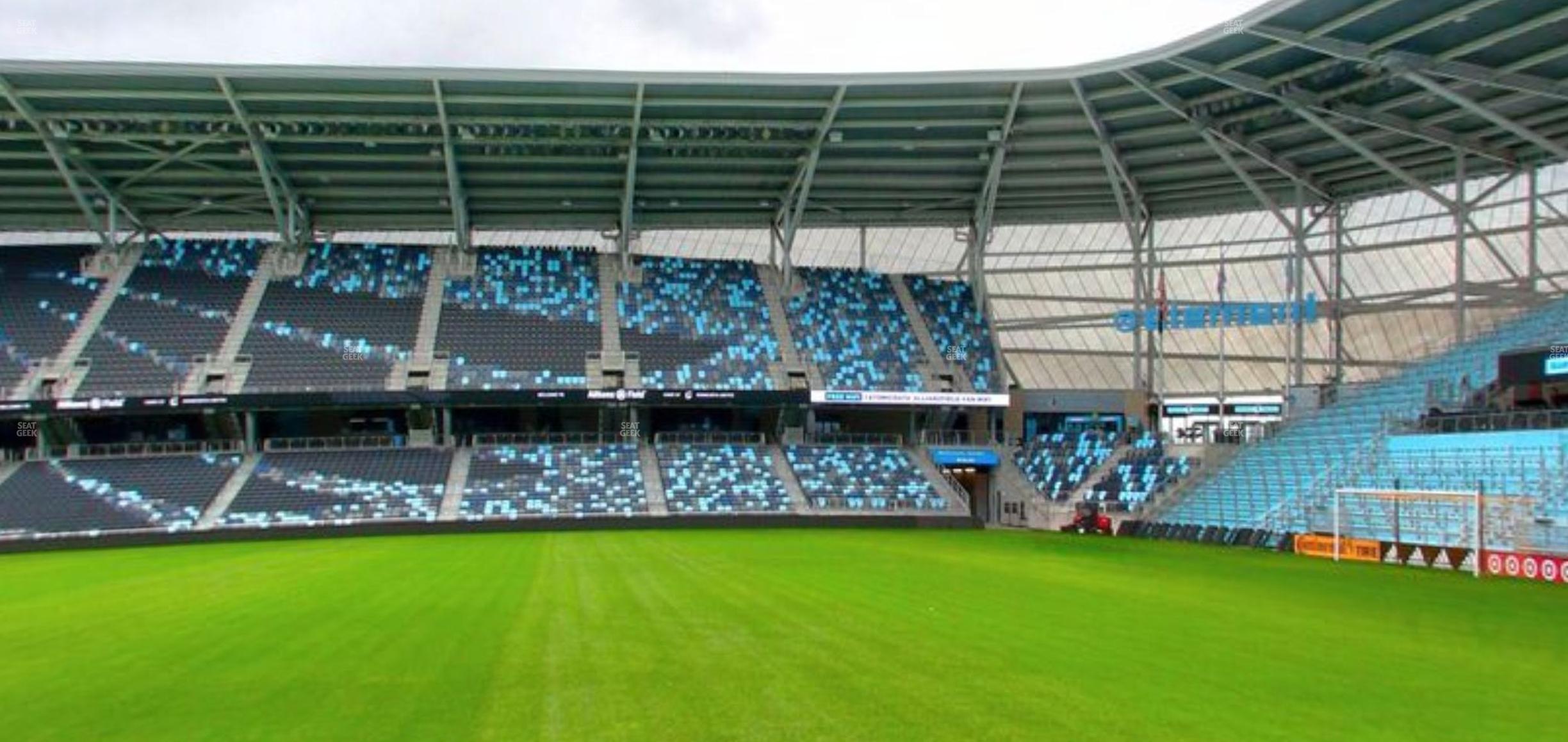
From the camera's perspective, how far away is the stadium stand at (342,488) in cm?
4912

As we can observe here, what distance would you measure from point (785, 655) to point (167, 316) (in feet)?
158

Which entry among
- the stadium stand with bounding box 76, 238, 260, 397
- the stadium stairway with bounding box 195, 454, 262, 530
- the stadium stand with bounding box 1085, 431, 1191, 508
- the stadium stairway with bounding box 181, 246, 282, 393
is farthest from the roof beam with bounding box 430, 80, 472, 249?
the stadium stand with bounding box 1085, 431, 1191, 508

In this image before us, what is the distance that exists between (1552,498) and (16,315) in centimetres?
5392

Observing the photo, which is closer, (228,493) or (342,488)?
(228,493)

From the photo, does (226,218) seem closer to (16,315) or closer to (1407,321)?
(16,315)

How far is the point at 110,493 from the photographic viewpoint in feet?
162

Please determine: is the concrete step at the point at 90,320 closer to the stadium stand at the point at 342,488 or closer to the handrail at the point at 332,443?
the handrail at the point at 332,443

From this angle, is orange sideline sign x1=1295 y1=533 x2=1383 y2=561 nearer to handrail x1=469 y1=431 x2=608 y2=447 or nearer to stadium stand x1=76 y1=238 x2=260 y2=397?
handrail x1=469 y1=431 x2=608 y2=447

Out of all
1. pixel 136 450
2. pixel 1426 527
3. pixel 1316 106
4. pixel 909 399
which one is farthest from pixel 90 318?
pixel 1426 527

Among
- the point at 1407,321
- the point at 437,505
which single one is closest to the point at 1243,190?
the point at 1407,321

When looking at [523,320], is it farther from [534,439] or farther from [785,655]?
[785,655]

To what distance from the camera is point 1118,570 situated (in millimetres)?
29484

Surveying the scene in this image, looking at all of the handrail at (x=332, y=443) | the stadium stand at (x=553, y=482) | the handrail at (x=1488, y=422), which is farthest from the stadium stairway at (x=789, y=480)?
the handrail at (x=1488, y=422)

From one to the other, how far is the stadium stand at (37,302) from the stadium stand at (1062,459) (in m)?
38.8
